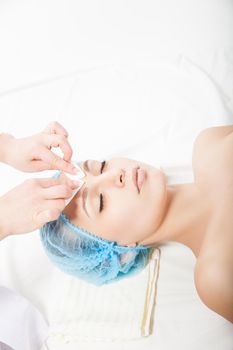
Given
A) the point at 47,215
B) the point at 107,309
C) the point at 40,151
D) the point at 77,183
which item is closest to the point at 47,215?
the point at 47,215

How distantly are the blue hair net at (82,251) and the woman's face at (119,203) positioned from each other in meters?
0.02

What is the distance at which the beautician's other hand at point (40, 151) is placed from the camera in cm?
89

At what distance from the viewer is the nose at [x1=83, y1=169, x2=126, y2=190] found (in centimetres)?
89

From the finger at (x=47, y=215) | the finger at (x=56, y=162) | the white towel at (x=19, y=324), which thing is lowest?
the white towel at (x=19, y=324)

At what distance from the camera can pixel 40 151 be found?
37.8 inches

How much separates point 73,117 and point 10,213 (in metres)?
0.58

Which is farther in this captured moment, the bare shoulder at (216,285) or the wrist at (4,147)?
the wrist at (4,147)

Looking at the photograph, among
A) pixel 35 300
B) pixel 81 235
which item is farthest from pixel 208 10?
pixel 35 300

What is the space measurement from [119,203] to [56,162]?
14 centimetres

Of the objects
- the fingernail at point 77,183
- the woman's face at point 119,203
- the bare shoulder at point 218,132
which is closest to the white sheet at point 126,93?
the bare shoulder at point 218,132

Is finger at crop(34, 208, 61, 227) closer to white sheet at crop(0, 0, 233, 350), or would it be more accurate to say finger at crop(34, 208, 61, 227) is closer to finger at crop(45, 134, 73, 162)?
finger at crop(45, 134, 73, 162)

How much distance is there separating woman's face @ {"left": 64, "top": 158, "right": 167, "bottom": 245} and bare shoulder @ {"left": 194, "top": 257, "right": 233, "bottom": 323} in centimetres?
14

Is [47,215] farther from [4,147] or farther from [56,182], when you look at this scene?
[4,147]

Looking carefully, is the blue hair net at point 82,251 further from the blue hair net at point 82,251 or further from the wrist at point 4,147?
the wrist at point 4,147
